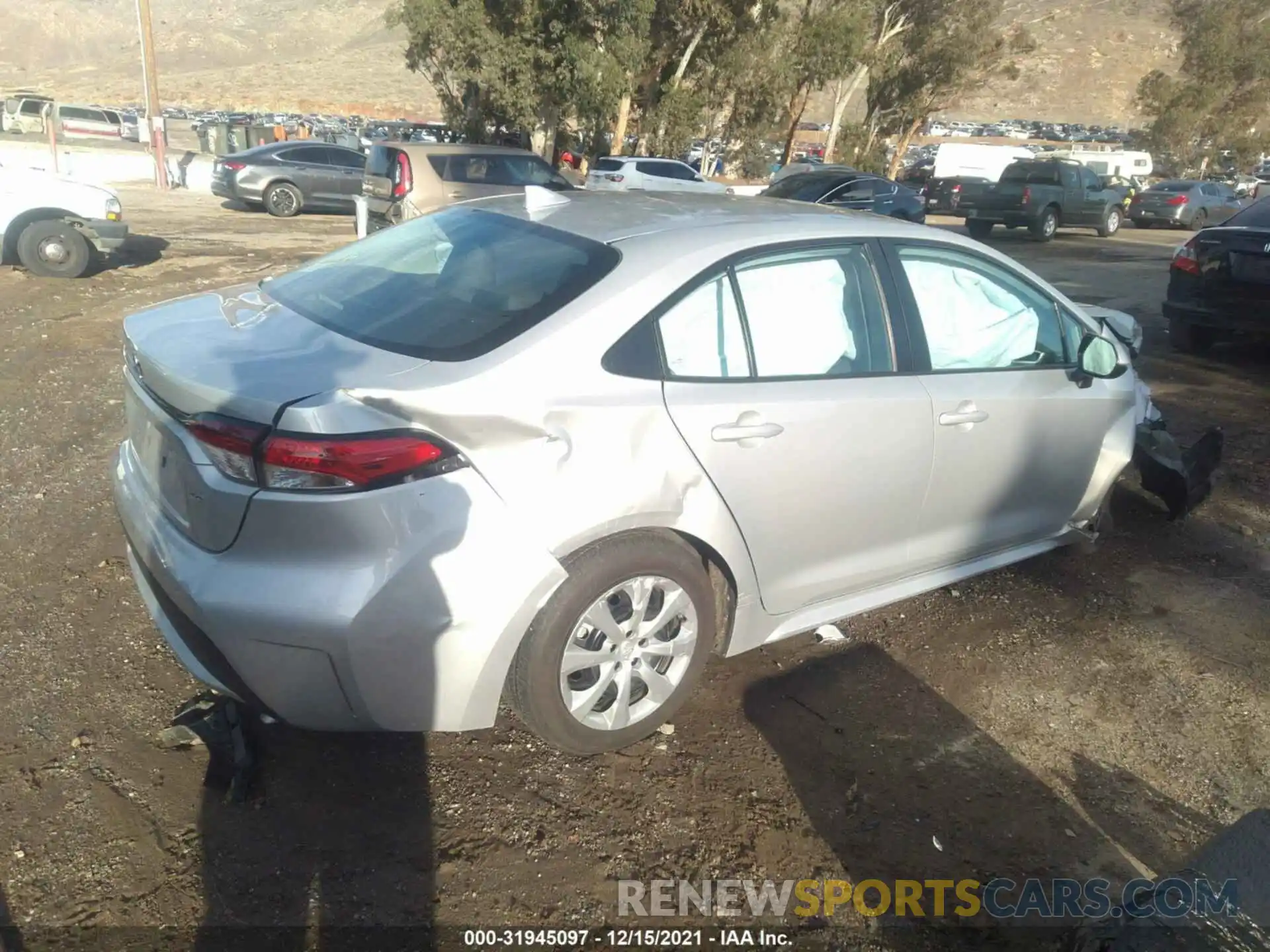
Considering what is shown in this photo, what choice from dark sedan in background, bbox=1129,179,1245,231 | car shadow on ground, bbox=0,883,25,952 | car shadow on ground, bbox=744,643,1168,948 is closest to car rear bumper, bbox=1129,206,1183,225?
dark sedan in background, bbox=1129,179,1245,231

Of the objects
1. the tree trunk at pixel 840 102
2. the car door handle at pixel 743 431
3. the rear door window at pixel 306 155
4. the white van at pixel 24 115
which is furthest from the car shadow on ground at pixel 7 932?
the white van at pixel 24 115

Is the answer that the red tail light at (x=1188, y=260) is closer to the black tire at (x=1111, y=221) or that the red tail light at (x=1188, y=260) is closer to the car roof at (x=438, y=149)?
the car roof at (x=438, y=149)

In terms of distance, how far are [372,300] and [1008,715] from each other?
2614mm

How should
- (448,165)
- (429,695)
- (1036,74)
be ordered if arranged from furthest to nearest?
(1036,74) < (448,165) < (429,695)

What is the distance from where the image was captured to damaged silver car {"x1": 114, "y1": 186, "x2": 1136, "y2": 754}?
254cm

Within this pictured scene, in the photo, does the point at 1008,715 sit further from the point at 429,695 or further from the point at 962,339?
the point at 429,695

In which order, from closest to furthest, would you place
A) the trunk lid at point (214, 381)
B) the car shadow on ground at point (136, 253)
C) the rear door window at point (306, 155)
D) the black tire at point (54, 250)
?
the trunk lid at point (214, 381) < the black tire at point (54, 250) < the car shadow on ground at point (136, 253) < the rear door window at point (306, 155)

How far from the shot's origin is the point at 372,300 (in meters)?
3.21

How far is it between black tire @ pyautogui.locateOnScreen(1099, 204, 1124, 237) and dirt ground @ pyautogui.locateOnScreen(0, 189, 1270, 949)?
19986mm

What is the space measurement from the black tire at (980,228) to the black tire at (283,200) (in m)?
13.8

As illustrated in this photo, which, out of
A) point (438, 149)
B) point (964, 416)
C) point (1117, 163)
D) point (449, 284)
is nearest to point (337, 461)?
point (449, 284)

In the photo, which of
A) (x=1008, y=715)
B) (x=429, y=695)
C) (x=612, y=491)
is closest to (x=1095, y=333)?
(x=1008, y=715)

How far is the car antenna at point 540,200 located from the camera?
362cm

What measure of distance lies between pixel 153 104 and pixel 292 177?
23.3ft
